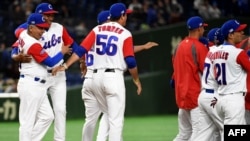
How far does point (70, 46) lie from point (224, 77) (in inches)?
111

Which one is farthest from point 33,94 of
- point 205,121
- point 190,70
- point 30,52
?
point 205,121

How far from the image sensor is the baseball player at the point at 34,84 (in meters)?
11.6

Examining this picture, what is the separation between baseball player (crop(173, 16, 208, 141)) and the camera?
11.9 metres

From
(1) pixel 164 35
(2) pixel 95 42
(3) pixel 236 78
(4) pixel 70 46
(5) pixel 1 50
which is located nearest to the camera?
(3) pixel 236 78

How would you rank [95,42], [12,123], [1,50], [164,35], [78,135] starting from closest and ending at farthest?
[95,42] → [78,135] → [12,123] → [1,50] → [164,35]

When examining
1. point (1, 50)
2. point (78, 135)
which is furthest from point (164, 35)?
point (78, 135)

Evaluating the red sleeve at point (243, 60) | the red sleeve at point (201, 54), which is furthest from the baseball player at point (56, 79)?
the red sleeve at point (243, 60)

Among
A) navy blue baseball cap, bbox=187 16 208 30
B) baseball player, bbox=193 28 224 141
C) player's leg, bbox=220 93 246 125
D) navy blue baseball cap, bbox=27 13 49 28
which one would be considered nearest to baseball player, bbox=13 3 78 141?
navy blue baseball cap, bbox=27 13 49 28

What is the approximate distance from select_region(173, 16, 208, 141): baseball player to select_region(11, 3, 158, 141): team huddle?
0.80m

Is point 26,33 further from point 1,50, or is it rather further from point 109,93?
point 1,50

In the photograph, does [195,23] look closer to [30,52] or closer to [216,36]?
[216,36]

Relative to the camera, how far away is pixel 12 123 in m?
20.0

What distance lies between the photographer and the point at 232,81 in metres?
10.8

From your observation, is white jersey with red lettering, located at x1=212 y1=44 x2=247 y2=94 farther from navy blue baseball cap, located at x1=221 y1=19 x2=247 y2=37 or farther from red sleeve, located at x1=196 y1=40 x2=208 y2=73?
red sleeve, located at x1=196 y1=40 x2=208 y2=73
